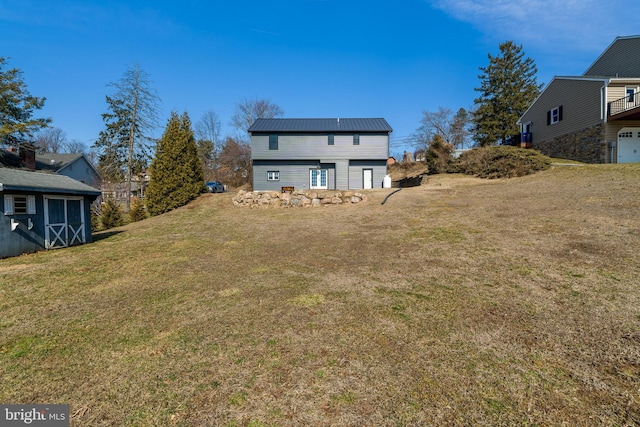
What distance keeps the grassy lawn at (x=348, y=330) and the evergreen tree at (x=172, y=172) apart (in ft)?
33.3

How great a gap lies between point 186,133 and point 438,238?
1806cm

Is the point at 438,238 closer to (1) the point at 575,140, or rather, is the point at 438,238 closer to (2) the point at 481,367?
(2) the point at 481,367

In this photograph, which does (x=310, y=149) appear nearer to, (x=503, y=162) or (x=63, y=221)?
(x=503, y=162)

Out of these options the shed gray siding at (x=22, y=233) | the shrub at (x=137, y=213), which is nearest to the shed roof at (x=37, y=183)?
the shed gray siding at (x=22, y=233)

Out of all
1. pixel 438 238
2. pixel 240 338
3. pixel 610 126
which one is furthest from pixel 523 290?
pixel 610 126

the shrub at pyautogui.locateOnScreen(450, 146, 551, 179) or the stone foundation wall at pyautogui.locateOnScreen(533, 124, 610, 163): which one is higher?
the stone foundation wall at pyautogui.locateOnScreen(533, 124, 610, 163)

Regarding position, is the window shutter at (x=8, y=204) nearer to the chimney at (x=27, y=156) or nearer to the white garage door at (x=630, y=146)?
the chimney at (x=27, y=156)

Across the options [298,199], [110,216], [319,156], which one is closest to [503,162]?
[298,199]

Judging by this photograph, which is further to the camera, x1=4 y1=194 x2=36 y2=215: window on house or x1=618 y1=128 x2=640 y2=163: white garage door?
x1=618 y1=128 x2=640 y2=163: white garage door

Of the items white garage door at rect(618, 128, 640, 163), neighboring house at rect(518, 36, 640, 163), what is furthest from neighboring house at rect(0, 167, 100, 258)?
white garage door at rect(618, 128, 640, 163)

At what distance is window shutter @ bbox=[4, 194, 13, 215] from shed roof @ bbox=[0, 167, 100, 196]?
507 millimetres

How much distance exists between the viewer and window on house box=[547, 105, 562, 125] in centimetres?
2361

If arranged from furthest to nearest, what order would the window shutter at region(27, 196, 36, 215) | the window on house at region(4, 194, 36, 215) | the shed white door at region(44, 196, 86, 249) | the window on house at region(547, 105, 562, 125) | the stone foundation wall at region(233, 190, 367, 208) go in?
the window on house at region(547, 105, 562, 125) → the stone foundation wall at region(233, 190, 367, 208) → the shed white door at region(44, 196, 86, 249) → the window shutter at region(27, 196, 36, 215) → the window on house at region(4, 194, 36, 215)

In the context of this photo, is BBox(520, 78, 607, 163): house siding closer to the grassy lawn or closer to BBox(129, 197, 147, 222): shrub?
the grassy lawn
